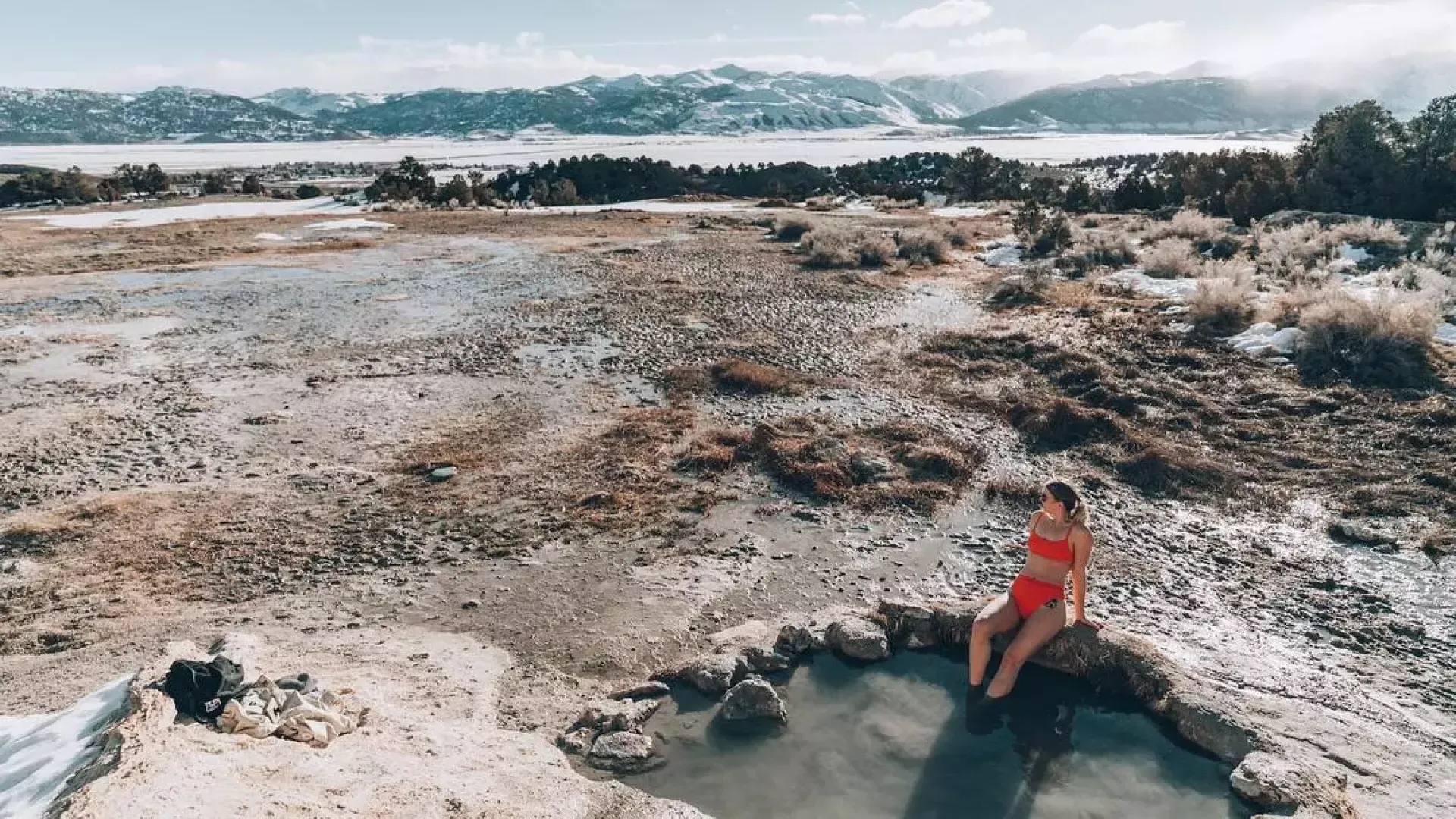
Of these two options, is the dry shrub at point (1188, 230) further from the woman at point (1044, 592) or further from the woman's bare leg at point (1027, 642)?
the woman's bare leg at point (1027, 642)

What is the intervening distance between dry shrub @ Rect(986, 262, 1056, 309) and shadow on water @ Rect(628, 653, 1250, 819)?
42.4 feet

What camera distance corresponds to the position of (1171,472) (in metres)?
8.74

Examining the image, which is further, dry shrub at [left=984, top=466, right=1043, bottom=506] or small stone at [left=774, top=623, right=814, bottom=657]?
dry shrub at [left=984, top=466, right=1043, bottom=506]

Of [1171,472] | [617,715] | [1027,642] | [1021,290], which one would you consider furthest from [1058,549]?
[1021,290]

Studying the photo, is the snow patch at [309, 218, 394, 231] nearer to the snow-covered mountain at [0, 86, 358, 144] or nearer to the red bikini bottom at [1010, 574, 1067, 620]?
the red bikini bottom at [1010, 574, 1067, 620]

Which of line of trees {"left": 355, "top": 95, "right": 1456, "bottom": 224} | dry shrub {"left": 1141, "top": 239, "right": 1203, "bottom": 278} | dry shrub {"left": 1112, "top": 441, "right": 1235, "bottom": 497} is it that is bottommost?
dry shrub {"left": 1112, "top": 441, "right": 1235, "bottom": 497}

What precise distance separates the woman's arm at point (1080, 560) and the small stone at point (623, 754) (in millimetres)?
2886

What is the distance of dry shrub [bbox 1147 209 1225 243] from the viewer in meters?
23.7

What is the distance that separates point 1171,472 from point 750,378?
5549 millimetres

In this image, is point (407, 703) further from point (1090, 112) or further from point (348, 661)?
point (1090, 112)

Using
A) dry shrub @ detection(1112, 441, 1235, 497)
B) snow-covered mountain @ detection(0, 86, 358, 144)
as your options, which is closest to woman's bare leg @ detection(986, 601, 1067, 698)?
dry shrub @ detection(1112, 441, 1235, 497)

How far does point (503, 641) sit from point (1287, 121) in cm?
22614

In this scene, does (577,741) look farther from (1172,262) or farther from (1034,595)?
(1172,262)

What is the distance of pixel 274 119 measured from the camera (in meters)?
182
